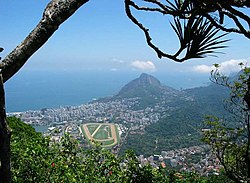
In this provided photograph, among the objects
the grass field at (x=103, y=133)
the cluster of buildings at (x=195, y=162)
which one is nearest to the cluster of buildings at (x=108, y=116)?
the grass field at (x=103, y=133)

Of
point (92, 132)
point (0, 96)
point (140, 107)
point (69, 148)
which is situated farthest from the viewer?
point (140, 107)

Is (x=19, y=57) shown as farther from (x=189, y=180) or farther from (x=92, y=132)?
(x=92, y=132)

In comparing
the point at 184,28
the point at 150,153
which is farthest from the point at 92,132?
the point at 184,28

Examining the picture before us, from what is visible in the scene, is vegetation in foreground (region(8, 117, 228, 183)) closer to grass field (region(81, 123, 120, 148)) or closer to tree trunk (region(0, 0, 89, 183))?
tree trunk (region(0, 0, 89, 183))

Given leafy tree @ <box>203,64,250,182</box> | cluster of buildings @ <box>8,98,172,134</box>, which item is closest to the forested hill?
cluster of buildings @ <box>8,98,172,134</box>

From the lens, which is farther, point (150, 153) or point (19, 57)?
point (150, 153)

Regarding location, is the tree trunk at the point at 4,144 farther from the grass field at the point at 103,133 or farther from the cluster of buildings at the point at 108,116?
the cluster of buildings at the point at 108,116

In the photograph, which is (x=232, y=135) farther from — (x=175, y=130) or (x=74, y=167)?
(x=175, y=130)

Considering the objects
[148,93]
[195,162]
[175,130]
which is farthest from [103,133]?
[148,93]
